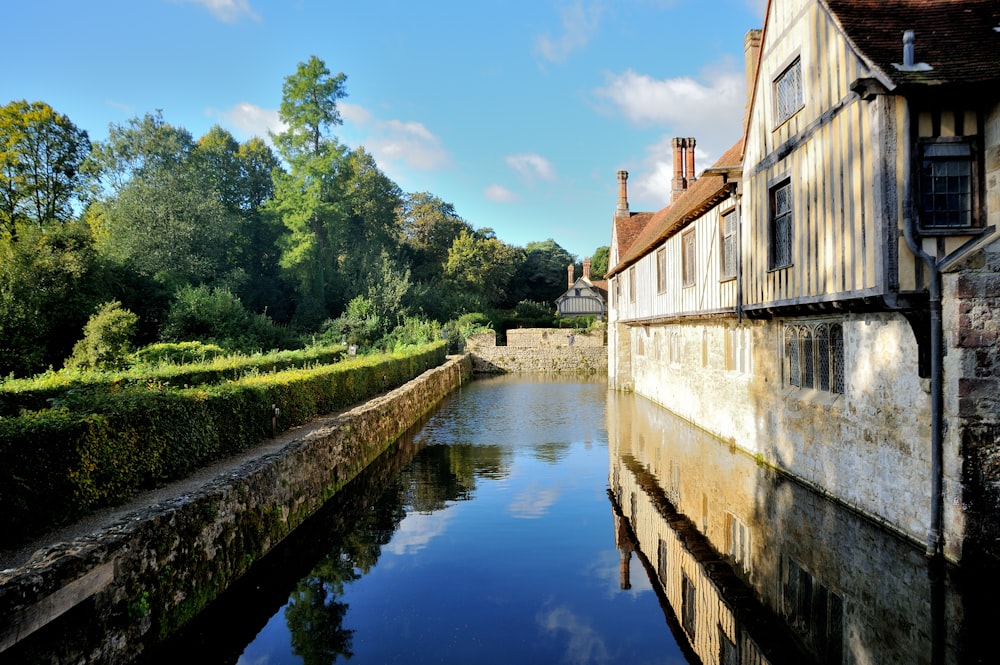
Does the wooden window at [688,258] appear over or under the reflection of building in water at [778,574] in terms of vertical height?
over

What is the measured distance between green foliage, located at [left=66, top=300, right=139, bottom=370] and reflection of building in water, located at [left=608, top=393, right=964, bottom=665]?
1902 cm

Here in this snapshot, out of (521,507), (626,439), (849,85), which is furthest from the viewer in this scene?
(626,439)

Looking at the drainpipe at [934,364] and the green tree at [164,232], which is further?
the green tree at [164,232]

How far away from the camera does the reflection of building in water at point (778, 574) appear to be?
5.05m

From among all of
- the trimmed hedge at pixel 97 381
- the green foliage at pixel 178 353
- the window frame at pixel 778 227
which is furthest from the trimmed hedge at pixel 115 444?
the green foliage at pixel 178 353

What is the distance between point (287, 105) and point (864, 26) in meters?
39.9

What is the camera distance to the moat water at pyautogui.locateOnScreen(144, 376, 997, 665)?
17.1 ft

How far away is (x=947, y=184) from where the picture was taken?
7047 mm

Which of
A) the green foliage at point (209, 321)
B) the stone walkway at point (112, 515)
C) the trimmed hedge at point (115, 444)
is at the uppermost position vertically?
the green foliage at point (209, 321)

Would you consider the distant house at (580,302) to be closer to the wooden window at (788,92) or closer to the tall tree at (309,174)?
the tall tree at (309,174)

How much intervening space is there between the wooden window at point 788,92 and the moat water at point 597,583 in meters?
5.91

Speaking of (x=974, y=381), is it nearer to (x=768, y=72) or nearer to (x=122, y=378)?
(x=768, y=72)

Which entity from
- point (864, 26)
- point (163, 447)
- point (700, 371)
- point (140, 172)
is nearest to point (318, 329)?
point (140, 172)

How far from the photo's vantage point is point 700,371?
595 inches
